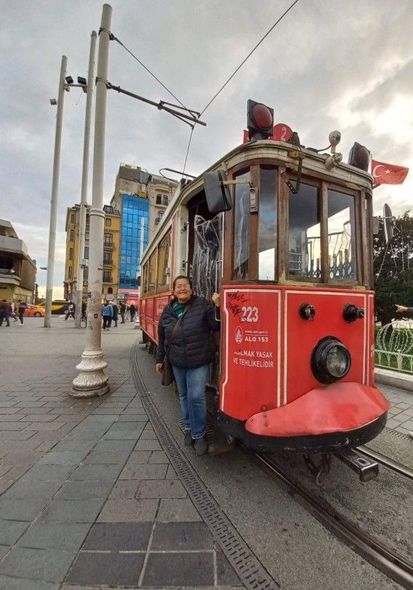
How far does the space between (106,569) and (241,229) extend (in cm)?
267

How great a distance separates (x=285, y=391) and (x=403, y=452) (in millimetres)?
2012

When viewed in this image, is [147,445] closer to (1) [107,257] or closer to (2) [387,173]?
(2) [387,173]

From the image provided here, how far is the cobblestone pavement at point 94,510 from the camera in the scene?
1.75 meters

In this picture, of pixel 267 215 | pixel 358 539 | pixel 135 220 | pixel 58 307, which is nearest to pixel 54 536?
pixel 358 539

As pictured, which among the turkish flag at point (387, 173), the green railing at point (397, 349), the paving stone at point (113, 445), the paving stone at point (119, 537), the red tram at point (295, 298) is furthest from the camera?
the green railing at point (397, 349)

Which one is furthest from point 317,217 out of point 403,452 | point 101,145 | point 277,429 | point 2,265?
point 2,265

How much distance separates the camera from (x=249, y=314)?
99.9 inches

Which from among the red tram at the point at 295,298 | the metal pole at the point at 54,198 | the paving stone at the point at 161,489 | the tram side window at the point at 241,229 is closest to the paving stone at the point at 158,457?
the paving stone at the point at 161,489

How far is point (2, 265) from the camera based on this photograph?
134 feet

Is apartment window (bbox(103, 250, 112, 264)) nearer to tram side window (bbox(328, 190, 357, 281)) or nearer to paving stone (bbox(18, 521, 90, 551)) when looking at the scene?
tram side window (bbox(328, 190, 357, 281))

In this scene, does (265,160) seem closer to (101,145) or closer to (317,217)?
(317,217)

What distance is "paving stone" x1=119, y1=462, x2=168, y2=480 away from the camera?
2793 mm

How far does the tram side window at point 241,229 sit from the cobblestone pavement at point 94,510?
6.69 feet

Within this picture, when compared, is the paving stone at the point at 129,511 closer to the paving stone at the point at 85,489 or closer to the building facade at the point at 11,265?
the paving stone at the point at 85,489
